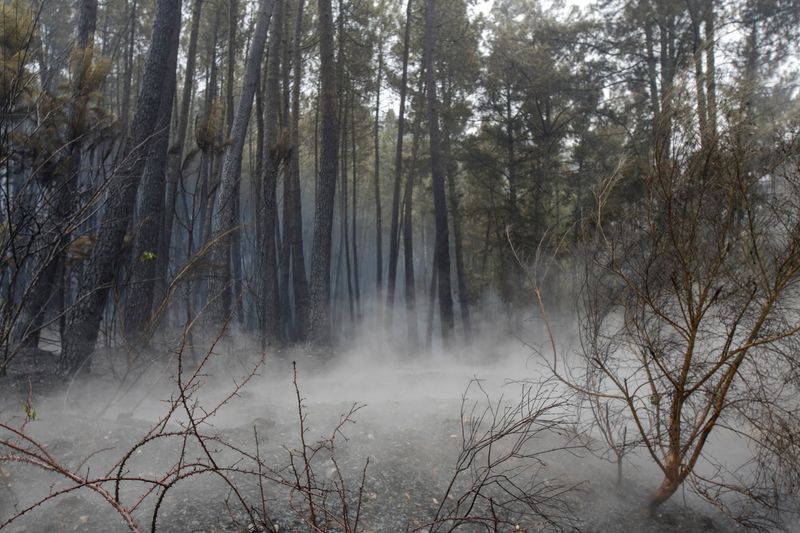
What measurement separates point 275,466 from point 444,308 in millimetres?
9023

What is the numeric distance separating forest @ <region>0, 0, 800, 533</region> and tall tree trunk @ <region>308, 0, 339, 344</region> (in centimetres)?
6

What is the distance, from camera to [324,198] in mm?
10953

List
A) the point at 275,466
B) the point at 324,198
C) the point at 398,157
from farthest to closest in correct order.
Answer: the point at 398,157 → the point at 324,198 → the point at 275,466

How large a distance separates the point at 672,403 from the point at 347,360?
864 centimetres

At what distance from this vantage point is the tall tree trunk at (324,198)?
10.9m

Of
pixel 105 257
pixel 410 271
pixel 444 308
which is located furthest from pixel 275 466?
pixel 410 271

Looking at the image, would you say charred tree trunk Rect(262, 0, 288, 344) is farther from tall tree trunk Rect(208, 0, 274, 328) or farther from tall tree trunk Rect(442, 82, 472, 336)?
tall tree trunk Rect(442, 82, 472, 336)

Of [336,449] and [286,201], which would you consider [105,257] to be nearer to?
[336,449]

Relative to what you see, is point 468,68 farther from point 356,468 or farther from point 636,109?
point 356,468

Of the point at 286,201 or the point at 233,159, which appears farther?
the point at 286,201

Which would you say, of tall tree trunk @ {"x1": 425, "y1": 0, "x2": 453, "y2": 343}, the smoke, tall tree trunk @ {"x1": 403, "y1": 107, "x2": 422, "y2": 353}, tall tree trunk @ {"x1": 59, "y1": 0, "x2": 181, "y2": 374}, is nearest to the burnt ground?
the smoke

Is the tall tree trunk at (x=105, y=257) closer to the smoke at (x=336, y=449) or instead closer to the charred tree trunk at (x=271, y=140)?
the smoke at (x=336, y=449)

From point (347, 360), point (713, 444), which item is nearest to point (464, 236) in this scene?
point (347, 360)

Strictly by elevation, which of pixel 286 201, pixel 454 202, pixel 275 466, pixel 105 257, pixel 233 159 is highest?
pixel 454 202
